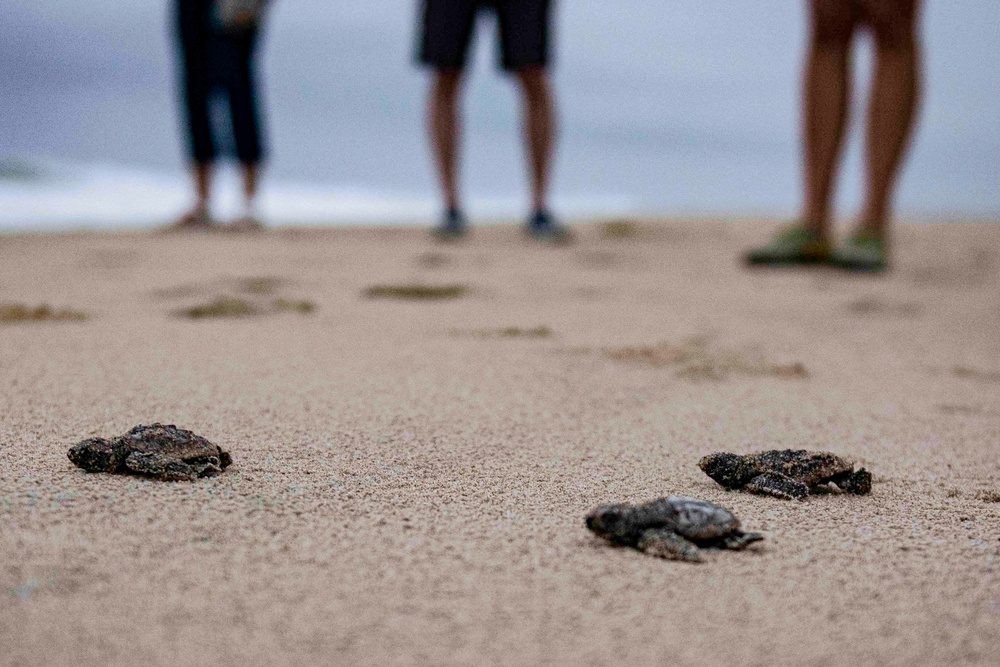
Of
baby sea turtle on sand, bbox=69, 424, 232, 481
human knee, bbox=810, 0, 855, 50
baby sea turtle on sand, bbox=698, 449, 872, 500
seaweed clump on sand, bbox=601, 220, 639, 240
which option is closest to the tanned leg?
seaweed clump on sand, bbox=601, 220, 639, 240

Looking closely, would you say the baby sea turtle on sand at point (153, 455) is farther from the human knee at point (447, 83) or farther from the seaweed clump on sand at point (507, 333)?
the human knee at point (447, 83)

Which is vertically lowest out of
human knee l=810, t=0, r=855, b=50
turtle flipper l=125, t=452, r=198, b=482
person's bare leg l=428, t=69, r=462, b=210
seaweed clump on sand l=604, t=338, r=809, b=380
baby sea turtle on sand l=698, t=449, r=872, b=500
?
seaweed clump on sand l=604, t=338, r=809, b=380

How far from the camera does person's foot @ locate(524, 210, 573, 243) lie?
466 cm

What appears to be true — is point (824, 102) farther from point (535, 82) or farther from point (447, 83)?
point (447, 83)

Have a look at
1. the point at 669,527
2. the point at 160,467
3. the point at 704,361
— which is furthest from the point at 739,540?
the point at 704,361

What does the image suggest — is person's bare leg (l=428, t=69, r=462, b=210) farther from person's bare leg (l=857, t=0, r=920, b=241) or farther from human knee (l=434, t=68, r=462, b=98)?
person's bare leg (l=857, t=0, r=920, b=241)

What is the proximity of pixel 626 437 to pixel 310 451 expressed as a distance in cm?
44

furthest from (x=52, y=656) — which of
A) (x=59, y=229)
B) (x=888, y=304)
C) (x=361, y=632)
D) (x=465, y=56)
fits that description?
(x=59, y=229)

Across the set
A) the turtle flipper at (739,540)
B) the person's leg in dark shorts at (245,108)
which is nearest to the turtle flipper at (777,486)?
the turtle flipper at (739,540)

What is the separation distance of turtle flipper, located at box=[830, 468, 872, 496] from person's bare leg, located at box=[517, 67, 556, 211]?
Answer: 3484 millimetres

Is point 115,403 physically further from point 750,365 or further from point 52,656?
point 750,365

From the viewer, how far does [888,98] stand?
3520mm

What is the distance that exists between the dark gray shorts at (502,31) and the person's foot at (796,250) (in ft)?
4.28

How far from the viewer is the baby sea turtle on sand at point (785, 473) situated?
118 centimetres
